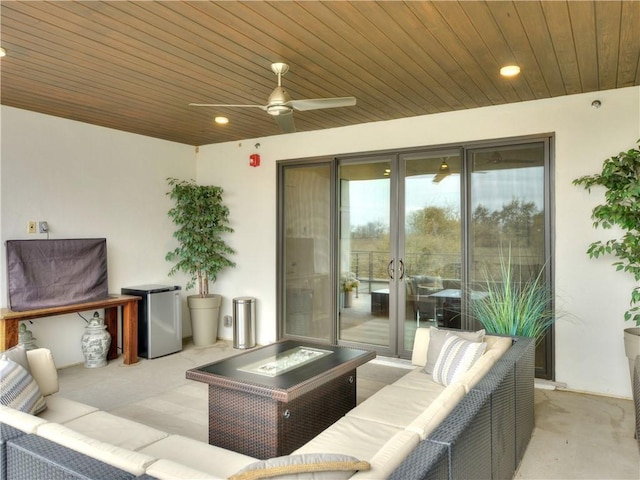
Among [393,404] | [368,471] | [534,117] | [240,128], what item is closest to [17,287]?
[240,128]

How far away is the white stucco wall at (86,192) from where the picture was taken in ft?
14.8

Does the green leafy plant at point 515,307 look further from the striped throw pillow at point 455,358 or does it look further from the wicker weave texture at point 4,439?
the wicker weave texture at point 4,439

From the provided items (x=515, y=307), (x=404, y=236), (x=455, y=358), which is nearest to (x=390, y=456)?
(x=455, y=358)

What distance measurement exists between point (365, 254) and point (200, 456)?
348cm

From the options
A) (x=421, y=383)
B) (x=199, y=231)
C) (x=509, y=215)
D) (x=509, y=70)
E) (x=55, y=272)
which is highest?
(x=509, y=70)

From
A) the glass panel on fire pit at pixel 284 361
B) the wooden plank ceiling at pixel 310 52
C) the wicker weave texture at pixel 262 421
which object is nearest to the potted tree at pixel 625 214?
the wooden plank ceiling at pixel 310 52

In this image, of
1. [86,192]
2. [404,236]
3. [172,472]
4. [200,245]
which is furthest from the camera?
[200,245]

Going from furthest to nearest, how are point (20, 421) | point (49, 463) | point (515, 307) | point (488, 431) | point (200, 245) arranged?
point (200, 245), point (515, 307), point (488, 431), point (20, 421), point (49, 463)

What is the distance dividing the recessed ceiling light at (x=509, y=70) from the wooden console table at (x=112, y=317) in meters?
4.23

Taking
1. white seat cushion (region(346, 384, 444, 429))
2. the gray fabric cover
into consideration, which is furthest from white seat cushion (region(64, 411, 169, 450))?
the gray fabric cover

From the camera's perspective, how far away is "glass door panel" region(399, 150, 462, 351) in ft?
15.6

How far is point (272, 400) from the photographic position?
2.54 meters

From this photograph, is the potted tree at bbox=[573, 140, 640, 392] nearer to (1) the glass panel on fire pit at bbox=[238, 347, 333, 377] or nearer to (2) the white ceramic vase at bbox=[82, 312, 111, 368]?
(1) the glass panel on fire pit at bbox=[238, 347, 333, 377]

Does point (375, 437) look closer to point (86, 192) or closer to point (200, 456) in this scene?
point (200, 456)
